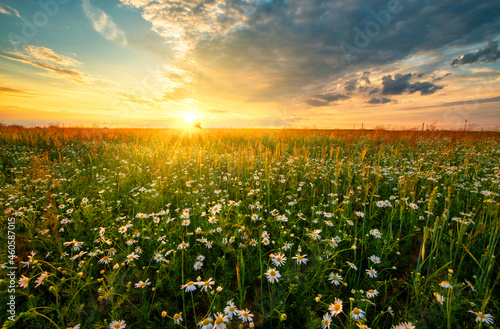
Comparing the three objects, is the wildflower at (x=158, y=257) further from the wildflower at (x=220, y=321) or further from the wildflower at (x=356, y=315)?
the wildflower at (x=356, y=315)

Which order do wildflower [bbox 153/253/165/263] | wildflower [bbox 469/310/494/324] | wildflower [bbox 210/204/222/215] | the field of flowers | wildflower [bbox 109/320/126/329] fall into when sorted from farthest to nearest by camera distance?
1. wildflower [bbox 210/204/222/215]
2. wildflower [bbox 153/253/165/263]
3. the field of flowers
4. wildflower [bbox 109/320/126/329]
5. wildflower [bbox 469/310/494/324]

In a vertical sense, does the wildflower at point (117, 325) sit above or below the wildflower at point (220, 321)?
below

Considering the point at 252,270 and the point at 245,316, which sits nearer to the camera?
the point at 245,316

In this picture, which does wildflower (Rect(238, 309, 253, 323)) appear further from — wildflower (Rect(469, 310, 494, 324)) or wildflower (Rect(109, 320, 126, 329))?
wildflower (Rect(469, 310, 494, 324))

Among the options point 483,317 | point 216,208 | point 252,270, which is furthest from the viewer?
point 216,208

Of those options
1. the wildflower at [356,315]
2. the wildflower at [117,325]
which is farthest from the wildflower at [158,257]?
the wildflower at [356,315]

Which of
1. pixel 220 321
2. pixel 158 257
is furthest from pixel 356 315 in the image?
pixel 158 257

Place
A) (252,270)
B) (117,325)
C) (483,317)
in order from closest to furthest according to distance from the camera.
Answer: (483,317), (117,325), (252,270)

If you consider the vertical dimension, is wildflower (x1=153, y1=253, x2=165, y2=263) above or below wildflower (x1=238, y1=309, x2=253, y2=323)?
below

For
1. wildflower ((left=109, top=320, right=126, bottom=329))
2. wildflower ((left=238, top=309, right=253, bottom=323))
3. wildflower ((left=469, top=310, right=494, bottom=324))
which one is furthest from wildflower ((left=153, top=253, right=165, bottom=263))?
wildflower ((left=469, top=310, right=494, bottom=324))

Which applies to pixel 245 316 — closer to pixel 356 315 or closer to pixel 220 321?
pixel 220 321

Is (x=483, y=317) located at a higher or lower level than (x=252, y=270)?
higher

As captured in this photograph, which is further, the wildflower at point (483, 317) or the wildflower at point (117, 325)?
the wildflower at point (117, 325)

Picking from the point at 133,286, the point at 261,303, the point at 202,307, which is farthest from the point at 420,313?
the point at 133,286
